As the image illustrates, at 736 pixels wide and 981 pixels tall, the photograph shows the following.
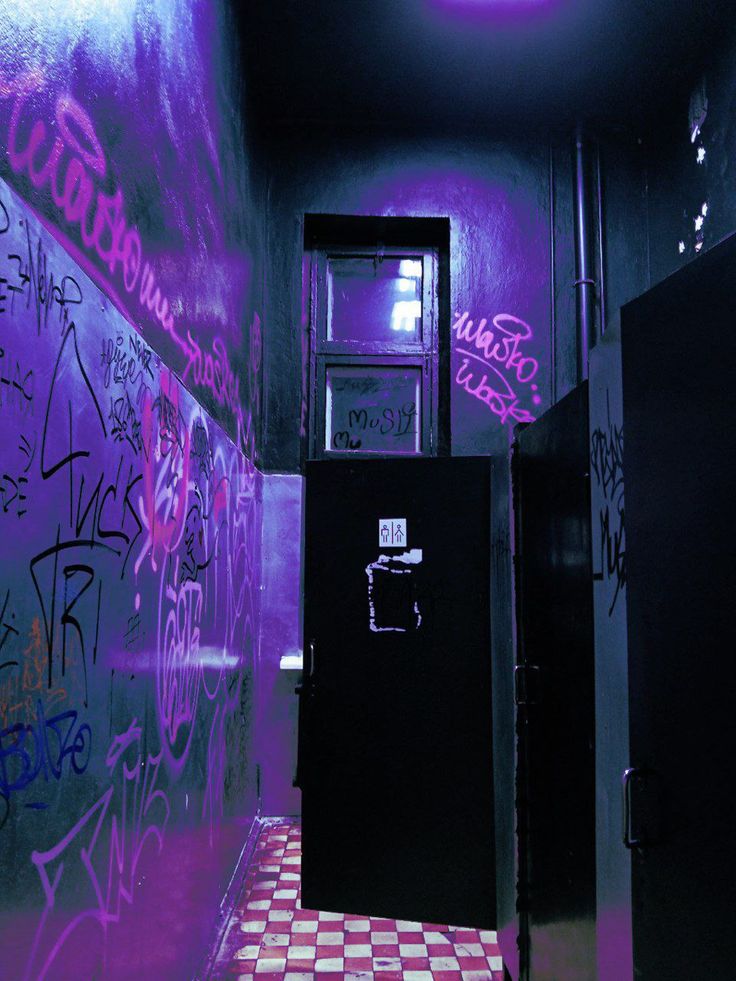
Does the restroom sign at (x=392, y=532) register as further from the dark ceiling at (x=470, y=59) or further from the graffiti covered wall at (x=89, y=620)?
the dark ceiling at (x=470, y=59)

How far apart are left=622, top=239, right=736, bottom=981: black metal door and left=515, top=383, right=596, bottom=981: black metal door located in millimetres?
329

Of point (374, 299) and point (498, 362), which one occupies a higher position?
point (374, 299)

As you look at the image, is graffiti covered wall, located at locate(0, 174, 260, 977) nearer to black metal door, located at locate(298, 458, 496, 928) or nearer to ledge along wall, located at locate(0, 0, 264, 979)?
ledge along wall, located at locate(0, 0, 264, 979)

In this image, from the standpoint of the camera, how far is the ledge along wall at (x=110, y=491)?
1.13m

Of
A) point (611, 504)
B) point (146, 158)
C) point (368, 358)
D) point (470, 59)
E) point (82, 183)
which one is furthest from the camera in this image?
point (368, 358)

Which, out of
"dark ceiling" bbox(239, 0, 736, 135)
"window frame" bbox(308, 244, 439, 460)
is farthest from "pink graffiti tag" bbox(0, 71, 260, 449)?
"window frame" bbox(308, 244, 439, 460)

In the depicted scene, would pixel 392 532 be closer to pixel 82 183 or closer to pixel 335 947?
pixel 335 947

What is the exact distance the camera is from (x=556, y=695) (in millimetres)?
1951

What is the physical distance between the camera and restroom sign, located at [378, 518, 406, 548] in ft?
9.68

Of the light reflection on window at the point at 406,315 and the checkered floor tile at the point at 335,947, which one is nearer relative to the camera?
the checkered floor tile at the point at 335,947

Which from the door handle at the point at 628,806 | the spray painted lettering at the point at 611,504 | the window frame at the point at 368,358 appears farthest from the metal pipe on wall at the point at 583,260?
the door handle at the point at 628,806

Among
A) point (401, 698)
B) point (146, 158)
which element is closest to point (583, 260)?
point (401, 698)

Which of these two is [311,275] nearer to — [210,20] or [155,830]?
[210,20]

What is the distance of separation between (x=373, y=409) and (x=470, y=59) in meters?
2.05
